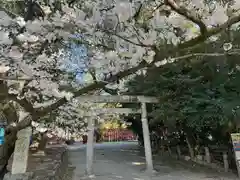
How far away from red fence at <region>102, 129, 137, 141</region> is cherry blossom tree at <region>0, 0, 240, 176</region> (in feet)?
55.6

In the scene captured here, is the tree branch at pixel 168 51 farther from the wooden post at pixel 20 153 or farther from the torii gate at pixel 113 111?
the torii gate at pixel 113 111

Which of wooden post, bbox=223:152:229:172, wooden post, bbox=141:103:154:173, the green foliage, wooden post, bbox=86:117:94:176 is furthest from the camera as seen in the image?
wooden post, bbox=141:103:154:173

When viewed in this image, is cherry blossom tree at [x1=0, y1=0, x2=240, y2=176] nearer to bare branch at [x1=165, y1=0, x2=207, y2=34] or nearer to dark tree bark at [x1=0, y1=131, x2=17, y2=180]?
bare branch at [x1=165, y1=0, x2=207, y2=34]

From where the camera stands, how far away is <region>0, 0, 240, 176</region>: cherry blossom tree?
1.66 m

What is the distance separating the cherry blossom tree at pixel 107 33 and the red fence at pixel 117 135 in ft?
55.6

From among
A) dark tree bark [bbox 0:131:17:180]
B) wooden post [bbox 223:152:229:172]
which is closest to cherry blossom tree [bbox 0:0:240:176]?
dark tree bark [bbox 0:131:17:180]

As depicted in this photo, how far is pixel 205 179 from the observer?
5.07 m

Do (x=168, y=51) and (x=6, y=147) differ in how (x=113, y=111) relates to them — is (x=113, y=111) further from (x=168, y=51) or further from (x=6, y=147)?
(x=168, y=51)

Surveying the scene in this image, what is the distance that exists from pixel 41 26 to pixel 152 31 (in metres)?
0.88

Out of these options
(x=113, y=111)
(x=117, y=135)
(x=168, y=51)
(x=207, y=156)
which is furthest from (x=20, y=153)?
(x=117, y=135)

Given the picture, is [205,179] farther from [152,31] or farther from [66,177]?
[152,31]

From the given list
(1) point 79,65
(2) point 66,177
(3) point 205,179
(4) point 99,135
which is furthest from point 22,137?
(4) point 99,135

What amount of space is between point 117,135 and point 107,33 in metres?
17.8

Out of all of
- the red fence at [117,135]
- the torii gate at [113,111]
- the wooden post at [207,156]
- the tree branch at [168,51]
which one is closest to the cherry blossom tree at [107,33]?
the tree branch at [168,51]
